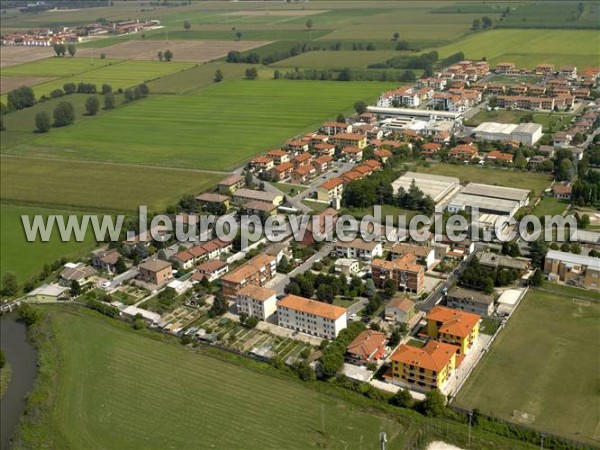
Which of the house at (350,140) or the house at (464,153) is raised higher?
the house at (350,140)

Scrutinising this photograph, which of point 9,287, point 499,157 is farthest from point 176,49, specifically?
point 9,287

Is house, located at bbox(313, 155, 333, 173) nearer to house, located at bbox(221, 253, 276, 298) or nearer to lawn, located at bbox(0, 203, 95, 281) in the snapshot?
house, located at bbox(221, 253, 276, 298)

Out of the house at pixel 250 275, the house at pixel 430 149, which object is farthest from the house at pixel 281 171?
the house at pixel 250 275

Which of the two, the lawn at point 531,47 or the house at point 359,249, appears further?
the lawn at point 531,47

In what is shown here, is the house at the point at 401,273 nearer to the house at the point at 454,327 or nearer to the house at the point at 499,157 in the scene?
the house at the point at 454,327

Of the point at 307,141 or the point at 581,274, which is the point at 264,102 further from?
the point at 581,274

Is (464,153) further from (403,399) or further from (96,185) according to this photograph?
(403,399)
